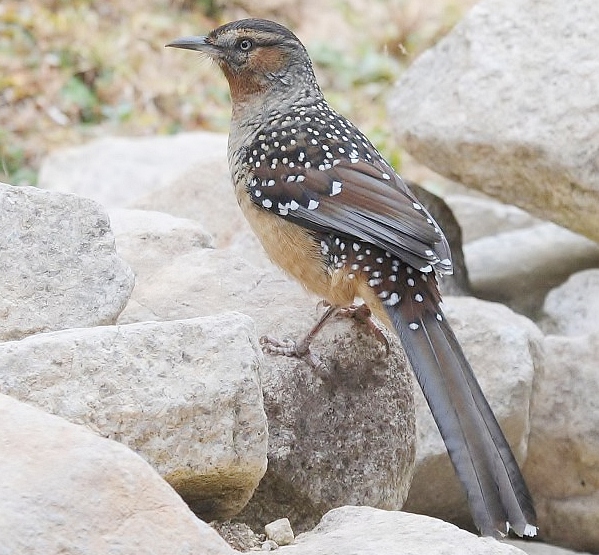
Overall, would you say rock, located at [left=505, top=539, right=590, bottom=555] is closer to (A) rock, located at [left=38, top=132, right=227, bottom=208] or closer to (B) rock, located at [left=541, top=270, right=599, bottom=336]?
(B) rock, located at [left=541, top=270, right=599, bottom=336]

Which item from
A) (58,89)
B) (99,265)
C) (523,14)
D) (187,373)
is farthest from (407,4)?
(187,373)

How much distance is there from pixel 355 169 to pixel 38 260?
4.75 ft

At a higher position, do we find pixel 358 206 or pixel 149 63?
pixel 358 206

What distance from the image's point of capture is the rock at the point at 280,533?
3.55 m

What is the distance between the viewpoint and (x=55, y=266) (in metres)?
3.92

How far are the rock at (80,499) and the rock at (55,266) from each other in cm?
103

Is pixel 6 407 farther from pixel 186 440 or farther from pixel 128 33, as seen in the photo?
pixel 128 33

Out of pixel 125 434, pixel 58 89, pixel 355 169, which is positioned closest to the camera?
pixel 125 434

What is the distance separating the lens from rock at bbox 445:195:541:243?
26.2 ft

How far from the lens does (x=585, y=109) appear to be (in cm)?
565

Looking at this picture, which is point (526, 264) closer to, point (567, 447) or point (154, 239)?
point (567, 447)

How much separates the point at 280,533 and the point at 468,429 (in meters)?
0.72

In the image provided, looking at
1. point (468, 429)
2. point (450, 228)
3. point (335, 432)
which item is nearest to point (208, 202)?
point (450, 228)

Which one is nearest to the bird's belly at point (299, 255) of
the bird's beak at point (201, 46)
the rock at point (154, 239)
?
the rock at point (154, 239)
